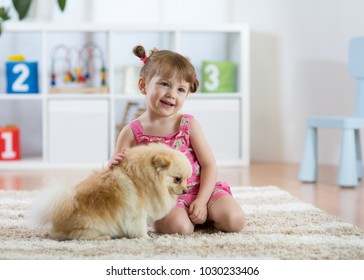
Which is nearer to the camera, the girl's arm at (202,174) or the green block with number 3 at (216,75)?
the girl's arm at (202,174)

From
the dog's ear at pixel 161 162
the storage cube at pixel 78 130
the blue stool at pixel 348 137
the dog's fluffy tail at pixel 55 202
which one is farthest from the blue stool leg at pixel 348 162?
the dog's fluffy tail at pixel 55 202

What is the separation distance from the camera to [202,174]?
5.60ft

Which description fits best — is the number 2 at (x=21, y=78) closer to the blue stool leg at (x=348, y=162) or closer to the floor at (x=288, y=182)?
the floor at (x=288, y=182)

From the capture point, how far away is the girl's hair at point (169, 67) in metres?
1.62

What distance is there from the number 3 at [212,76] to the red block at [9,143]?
3.56 ft

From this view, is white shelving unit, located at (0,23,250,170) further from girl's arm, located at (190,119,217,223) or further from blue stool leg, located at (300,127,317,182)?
girl's arm, located at (190,119,217,223)

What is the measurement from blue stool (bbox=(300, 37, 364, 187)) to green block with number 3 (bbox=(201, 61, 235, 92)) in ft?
2.46

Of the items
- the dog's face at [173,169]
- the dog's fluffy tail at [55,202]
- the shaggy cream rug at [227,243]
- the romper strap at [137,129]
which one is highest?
the romper strap at [137,129]

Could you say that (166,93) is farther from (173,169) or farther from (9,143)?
(9,143)

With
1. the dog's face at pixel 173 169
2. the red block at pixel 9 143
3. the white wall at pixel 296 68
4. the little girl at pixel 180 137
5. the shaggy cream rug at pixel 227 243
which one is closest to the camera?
the shaggy cream rug at pixel 227 243

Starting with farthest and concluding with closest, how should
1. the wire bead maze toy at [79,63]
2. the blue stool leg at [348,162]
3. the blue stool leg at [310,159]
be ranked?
the wire bead maze toy at [79,63]
the blue stool leg at [310,159]
the blue stool leg at [348,162]

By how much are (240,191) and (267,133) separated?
1.39 metres

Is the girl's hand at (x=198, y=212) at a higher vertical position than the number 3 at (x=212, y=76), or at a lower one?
lower

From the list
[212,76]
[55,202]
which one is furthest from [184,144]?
[212,76]
